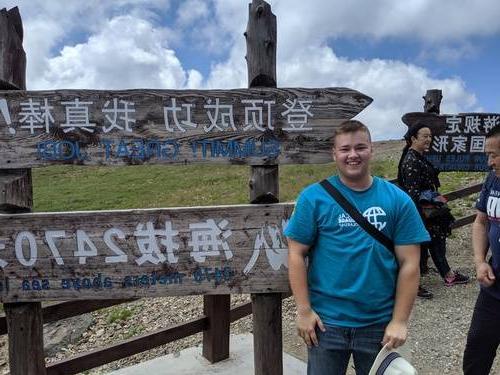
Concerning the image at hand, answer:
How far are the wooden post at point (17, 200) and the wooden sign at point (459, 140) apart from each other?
6426 millimetres

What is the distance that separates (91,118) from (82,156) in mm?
285

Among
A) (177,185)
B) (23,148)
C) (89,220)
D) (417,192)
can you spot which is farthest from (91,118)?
(177,185)

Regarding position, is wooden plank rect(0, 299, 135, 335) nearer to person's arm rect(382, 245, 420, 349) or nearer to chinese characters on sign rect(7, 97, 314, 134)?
chinese characters on sign rect(7, 97, 314, 134)

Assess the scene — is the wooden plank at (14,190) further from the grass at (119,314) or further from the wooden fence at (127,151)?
the grass at (119,314)

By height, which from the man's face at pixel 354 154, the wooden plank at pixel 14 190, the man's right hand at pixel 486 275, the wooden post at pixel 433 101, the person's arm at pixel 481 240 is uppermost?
the wooden post at pixel 433 101

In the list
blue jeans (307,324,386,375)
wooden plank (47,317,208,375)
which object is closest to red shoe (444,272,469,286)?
wooden plank (47,317,208,375)

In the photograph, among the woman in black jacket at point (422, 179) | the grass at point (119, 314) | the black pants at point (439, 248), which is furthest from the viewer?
the grass at point (119, 314)

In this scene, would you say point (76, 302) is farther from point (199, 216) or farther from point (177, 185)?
point (177, 185)

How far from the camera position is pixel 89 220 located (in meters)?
3.45

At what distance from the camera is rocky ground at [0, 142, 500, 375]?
5.20 m

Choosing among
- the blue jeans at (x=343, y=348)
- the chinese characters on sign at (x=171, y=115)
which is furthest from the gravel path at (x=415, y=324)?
the chinese characters on sign at (x=171, y=115)

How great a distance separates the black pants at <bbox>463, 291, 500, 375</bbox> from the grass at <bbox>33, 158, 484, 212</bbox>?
1291 centimetres

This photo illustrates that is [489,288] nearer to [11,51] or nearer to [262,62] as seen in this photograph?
[262,62]

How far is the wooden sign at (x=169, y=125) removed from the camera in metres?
3.41
